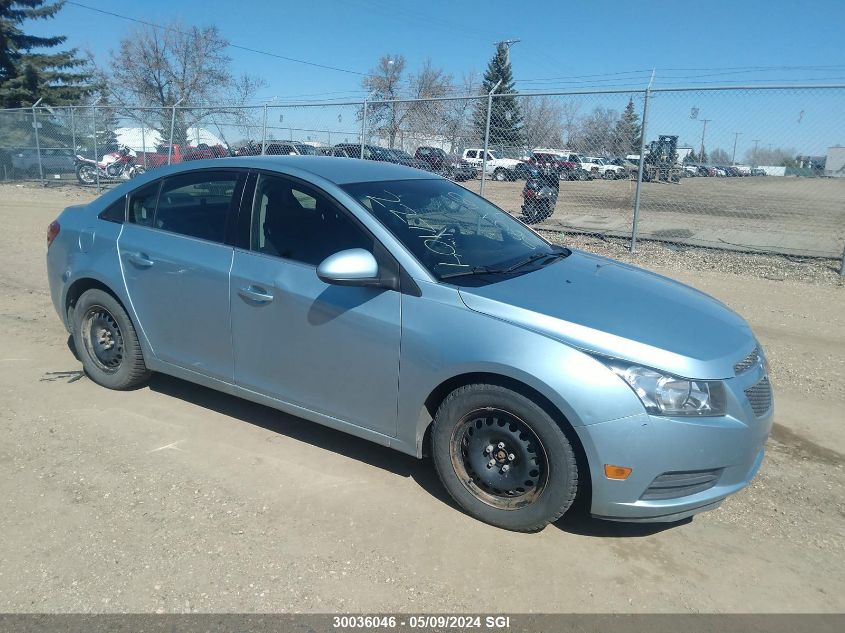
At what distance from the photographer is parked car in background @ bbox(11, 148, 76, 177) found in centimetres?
2148

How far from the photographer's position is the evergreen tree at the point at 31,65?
1216 inches

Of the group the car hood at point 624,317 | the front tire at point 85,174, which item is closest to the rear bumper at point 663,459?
the car hood at point 624,317

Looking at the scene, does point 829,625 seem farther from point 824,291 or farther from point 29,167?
point 29,167

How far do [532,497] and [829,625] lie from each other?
4.17 ft

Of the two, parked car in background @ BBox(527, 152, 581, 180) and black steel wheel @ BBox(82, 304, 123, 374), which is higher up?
parked car in background @ BBox(527, 152, 581, 180)

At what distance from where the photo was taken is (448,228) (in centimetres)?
396

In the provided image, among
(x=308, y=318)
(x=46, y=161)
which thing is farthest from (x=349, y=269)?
(x=46, y=161)

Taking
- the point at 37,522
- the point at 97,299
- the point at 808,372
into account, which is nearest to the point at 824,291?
the point at 808,372

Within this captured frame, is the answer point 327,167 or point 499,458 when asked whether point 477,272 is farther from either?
point 327,167

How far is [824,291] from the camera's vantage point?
8516 mm

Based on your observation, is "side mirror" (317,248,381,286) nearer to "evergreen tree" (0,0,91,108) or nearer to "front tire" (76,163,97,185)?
"front tire" (76,163,97,185)

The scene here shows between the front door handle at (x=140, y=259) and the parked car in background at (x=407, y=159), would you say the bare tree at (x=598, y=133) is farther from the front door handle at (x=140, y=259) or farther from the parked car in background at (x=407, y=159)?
the front door handle at (x=140, y=259)

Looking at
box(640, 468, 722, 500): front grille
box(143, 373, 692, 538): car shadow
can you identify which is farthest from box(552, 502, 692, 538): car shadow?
box(640, 468, 722, 500): front grille

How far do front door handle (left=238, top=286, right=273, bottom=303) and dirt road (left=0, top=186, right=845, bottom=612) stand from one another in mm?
923
